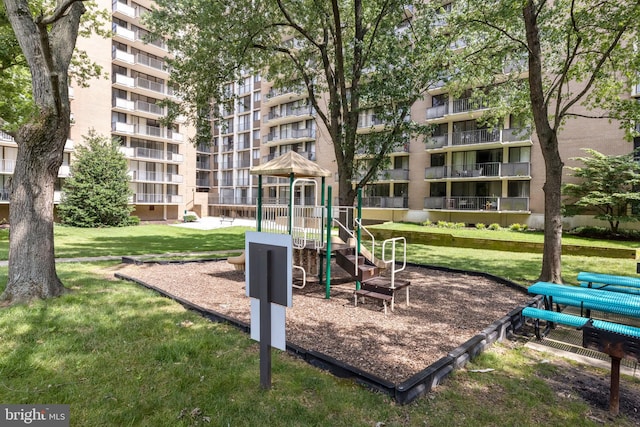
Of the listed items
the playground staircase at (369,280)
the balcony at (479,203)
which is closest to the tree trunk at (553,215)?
the playground staircase at (369,280)

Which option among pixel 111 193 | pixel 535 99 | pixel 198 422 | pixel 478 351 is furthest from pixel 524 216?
pixel 111 193

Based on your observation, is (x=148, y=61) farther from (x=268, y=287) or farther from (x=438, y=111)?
(x=268, y=287)

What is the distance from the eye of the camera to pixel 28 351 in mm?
4508

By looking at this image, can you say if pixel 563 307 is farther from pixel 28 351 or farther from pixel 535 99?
pixel 28 351

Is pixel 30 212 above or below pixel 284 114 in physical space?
below

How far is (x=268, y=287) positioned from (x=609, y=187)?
2529 cm

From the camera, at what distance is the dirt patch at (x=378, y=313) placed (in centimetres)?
501

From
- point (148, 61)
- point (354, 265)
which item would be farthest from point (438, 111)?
point (148, 61)

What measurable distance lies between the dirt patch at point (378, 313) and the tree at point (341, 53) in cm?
423

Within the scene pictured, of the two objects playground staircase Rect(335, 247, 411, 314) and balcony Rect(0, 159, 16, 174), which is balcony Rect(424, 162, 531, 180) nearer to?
playground staircase Rect(335, 247, 411, 314)

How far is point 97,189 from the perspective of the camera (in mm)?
30438

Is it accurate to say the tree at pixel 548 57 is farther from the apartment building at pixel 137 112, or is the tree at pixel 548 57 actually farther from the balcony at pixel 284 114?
the balcony at pixel 284 114

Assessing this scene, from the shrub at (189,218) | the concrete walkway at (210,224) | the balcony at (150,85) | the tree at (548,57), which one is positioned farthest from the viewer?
the shrub at (189,218)

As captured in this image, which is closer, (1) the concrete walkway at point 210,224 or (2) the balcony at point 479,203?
(2) the balcony at point 479,203
